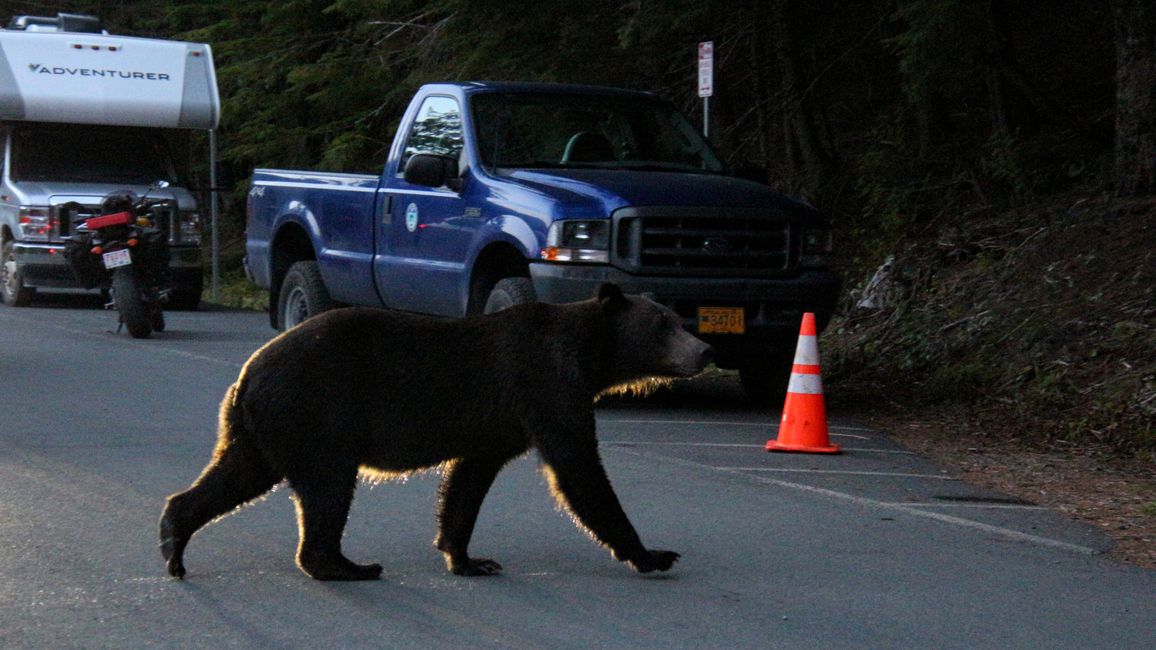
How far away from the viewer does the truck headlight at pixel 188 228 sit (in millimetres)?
20656

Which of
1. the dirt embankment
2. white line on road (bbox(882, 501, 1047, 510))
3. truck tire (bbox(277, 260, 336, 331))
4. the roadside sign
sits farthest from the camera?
the roadside sign

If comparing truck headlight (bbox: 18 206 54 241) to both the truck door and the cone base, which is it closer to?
the truck door

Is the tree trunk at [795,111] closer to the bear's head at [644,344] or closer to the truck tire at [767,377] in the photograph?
the truck tire at [767,377]

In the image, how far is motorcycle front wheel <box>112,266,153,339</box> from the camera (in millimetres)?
15875

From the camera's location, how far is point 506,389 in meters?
6.22

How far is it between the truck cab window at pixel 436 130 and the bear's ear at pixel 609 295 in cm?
584

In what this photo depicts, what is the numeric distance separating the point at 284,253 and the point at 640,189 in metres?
4.69

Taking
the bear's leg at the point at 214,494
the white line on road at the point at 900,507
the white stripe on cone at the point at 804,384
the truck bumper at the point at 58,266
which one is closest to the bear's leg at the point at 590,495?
the bear's leg at the point at 214,494

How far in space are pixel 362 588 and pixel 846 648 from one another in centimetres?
173

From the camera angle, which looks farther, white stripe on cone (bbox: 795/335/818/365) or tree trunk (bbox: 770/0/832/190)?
tree trunk (bbox: 770/0/832/190)

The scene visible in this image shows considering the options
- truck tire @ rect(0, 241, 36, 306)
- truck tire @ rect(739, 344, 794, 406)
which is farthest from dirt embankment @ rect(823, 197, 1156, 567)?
truck tire @ rect(0, 241, 36, 306)

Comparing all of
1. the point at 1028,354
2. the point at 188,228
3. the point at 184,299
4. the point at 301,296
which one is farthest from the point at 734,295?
the point at 184,299

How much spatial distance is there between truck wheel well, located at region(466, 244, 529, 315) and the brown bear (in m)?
5.15

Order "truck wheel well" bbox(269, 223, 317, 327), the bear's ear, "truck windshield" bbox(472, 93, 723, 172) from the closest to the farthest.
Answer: the bear's ear
"truck windshield" bbox(472, 93, 723, 172)
"truck wheel well" bbox(269, 223, 317, 327)
